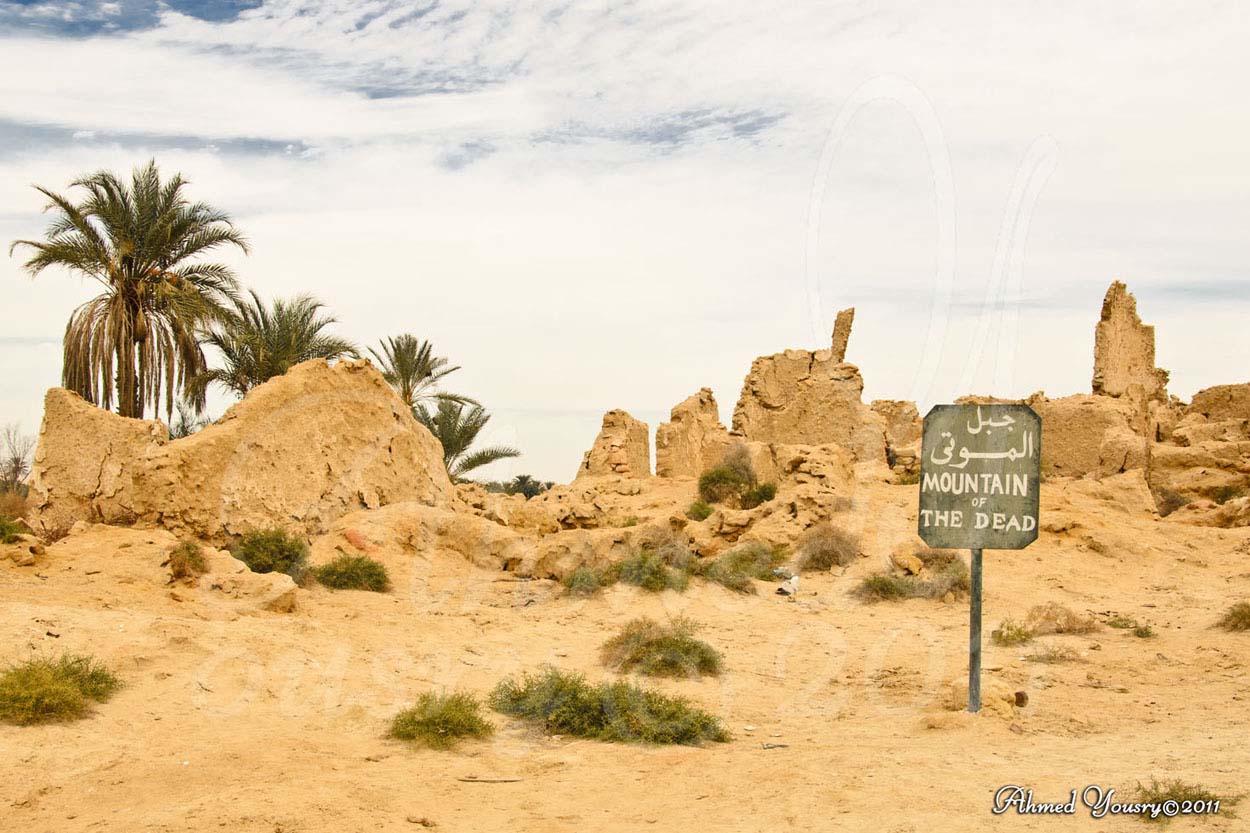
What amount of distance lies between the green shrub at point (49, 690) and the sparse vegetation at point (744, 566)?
23.0 ft

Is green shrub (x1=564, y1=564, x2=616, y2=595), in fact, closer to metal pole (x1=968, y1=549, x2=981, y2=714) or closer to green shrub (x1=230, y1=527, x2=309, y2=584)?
green shrub (x1=230, y1=527, x2=309, y2=584)

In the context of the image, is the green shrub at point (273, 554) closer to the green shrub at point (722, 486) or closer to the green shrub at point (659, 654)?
the green shrub at point (659, 654)

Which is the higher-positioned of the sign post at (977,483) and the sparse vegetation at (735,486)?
the sign post at (977,483)

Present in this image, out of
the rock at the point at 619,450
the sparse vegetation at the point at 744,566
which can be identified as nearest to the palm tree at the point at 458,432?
the rock at the point at 619,450

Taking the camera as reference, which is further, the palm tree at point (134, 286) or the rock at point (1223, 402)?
the rock at point (1223, 402)

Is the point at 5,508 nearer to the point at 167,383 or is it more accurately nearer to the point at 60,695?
the point at 167,383

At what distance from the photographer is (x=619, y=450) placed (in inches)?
985

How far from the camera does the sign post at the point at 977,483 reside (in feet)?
22.5

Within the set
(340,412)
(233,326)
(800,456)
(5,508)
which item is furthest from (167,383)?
(800,456)

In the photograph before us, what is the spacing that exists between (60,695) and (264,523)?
5.59 m

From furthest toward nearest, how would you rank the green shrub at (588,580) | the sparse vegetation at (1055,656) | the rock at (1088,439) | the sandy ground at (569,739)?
the rock at (1088,439) → the green shrub at (588,580) → the sparse vegetation at (1055,656) → the sandy ground at (569,739)

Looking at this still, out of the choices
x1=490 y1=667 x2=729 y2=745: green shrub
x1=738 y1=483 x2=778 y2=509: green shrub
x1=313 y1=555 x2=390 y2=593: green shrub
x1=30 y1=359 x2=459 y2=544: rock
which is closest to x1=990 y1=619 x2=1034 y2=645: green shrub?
x1=490 y1=667 x2=729 y2=745: green shrub

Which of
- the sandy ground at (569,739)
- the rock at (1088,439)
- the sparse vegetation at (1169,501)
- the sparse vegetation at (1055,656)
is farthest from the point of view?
the rock at (1088,439)

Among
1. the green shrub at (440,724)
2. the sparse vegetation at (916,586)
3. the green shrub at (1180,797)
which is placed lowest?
the green shrub at (440,724)
